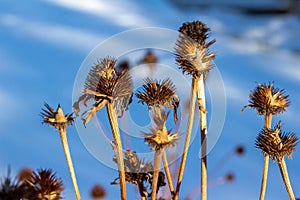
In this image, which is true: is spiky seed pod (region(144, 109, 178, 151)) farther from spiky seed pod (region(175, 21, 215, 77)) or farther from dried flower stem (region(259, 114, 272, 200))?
dried flower stem (region(259, 114, 272, 200))

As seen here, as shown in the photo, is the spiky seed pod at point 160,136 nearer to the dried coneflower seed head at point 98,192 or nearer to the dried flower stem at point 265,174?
the dried flower stem at point 265,174

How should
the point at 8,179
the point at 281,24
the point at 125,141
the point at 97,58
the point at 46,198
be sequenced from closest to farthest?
the point at 8,179 → the point at 46,198 → the point at 281,24 → the point at 97,58 → the point at 125,141

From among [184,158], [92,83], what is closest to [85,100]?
[92,83]

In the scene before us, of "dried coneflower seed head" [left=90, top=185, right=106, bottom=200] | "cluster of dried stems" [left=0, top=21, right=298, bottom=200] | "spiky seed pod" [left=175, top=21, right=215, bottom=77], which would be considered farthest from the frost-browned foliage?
"dried coneflower seed head" [left=90, top=185, right=106, bottom=200]

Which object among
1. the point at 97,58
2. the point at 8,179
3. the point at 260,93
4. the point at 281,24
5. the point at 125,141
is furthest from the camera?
the point at 260,93

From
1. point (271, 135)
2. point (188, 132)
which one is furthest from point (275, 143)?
point (188, 132)

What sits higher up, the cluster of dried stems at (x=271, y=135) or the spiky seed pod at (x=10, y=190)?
the cluster of dried stems at (x=271, y=135)

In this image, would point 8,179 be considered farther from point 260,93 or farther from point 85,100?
point 260,93

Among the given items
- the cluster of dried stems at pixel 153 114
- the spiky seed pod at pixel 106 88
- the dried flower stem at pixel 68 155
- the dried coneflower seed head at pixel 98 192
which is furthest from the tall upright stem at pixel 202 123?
the dried coneflower seed head at pixel 98 192

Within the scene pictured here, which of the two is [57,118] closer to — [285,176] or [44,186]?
[44,186]
